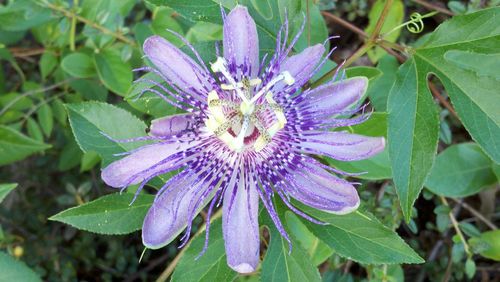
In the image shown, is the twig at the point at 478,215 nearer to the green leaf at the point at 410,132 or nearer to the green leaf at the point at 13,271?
the green leaf at the point at 410,132

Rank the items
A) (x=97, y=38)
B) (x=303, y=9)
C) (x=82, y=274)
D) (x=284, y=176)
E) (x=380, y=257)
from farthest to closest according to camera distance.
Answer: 1. (x=82, y=274)
2. (x=97, y=38)
3. (x=303, y=9)
4. (x=284, y=176)
5. (x=380, y=257)

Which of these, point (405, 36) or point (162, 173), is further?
point (405, 36)

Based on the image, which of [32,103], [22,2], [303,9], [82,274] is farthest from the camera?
[82,274]

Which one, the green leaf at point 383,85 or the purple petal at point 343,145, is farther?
the green leaf at point 383,85

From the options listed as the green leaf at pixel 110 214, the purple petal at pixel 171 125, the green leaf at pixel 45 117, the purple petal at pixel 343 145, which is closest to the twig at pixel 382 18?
the purple petal at pixel 343 145

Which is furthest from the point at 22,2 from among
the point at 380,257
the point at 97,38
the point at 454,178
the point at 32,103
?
the point at 454,178

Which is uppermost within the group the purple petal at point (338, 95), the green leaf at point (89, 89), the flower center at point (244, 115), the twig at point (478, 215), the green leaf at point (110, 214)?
the purple petal at point (338, 95)

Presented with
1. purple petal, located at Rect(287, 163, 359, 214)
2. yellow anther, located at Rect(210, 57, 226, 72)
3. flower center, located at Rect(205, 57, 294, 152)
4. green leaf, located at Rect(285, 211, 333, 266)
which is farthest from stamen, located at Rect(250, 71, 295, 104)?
green leaf, located at Rect(285, 211, 333, 266)

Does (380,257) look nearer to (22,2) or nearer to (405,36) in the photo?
(22,2)
